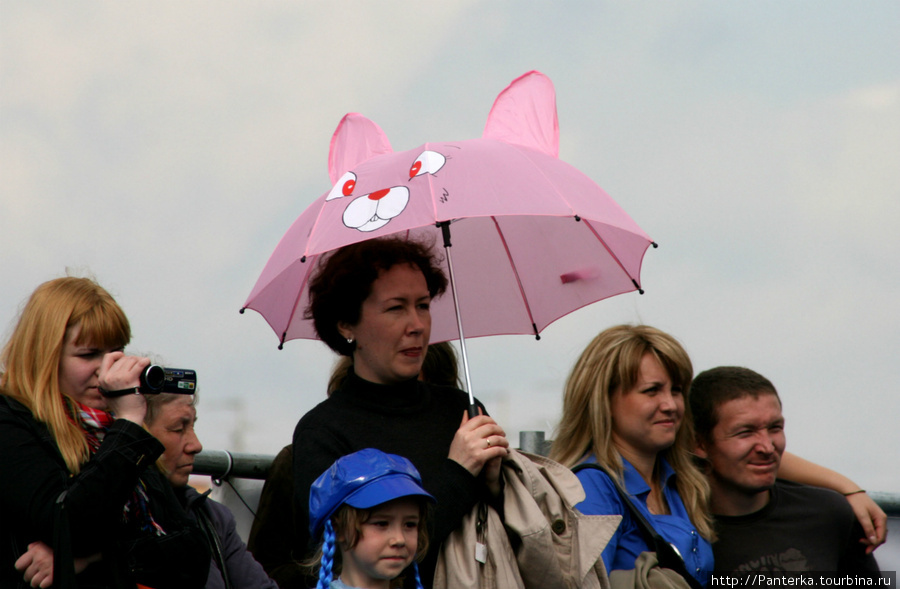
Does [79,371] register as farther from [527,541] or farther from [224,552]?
[527,541]

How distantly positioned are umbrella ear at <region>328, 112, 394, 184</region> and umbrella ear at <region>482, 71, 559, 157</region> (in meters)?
0.42

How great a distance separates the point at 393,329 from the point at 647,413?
1.26 meters

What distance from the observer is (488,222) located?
4.32 meters

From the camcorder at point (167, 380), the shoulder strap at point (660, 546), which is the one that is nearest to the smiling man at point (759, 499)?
the shoulder strap at point (660, 546)

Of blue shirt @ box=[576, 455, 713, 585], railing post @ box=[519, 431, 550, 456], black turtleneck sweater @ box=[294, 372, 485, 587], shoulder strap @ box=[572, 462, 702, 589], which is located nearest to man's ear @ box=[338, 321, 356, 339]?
black turtleneck sweater @ box=[294, 372, 485, 587]

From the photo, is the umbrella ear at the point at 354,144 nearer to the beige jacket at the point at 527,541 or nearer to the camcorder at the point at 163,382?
the camcorder at the point at 163,382

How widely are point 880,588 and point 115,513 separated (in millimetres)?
3448

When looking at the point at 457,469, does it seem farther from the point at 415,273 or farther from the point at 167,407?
the point at 167,407

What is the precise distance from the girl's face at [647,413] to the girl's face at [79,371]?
2.06 metres

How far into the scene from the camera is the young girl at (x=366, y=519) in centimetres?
308

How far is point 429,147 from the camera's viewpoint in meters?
3.68

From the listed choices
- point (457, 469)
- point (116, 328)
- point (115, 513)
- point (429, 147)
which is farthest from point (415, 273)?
point (115, 513)

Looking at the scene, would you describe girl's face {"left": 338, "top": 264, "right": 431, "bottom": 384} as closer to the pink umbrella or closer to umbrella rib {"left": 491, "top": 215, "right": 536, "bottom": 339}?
the pink umbrella

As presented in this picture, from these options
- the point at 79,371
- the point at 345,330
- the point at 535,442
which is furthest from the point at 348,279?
the point at 535,442
